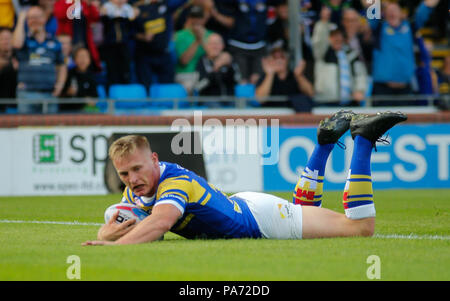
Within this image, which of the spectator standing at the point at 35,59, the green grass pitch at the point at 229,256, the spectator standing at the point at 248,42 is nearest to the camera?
the green grass pitch at the point at 229,256

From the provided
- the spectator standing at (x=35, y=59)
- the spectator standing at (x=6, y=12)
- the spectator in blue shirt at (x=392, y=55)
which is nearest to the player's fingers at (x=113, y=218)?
the spectator standing at (x=35, y=59)

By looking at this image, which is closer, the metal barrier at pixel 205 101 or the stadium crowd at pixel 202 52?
the metal barrier at pixel 205 101

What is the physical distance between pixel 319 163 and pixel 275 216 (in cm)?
89

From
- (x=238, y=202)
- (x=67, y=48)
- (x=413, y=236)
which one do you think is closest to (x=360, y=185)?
(x=238, y=202)

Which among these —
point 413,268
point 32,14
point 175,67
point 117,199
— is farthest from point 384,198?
point 413,268

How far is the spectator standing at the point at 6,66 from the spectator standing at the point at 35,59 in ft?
0.48

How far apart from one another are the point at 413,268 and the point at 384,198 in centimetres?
854

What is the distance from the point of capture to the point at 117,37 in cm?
1733

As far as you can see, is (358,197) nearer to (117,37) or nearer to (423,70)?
(117,37)

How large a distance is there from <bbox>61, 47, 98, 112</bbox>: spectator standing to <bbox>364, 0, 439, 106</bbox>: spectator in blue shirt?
587 cm

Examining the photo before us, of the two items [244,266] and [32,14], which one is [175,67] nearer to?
[32,14]

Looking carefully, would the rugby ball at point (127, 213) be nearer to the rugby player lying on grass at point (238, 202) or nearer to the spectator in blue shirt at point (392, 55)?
the rugby player lying on grass at point (238, 202)

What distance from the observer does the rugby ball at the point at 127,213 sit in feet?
24.8

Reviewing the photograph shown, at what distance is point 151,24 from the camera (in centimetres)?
1766
